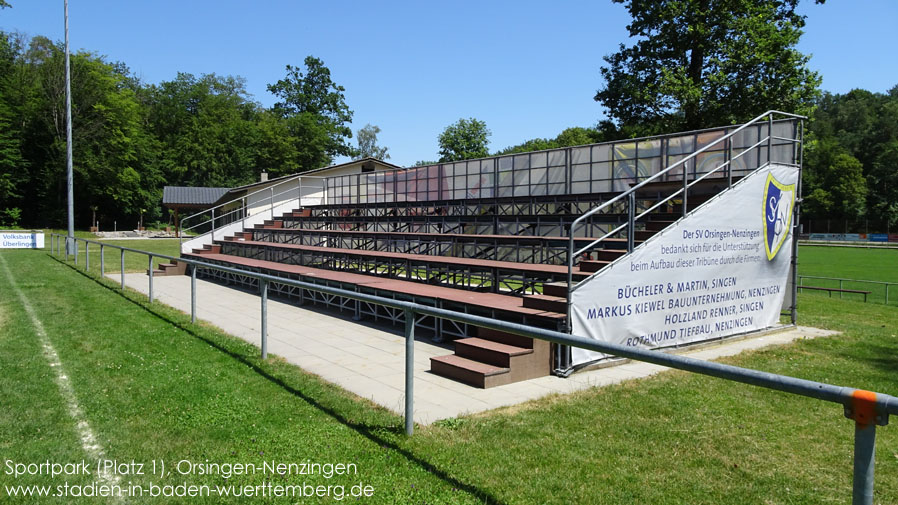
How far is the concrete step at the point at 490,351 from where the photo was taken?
6453mm

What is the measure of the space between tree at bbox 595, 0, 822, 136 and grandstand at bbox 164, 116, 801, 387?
12153 mm

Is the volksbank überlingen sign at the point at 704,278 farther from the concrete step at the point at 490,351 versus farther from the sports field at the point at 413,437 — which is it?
the sports field at the point at 413,437

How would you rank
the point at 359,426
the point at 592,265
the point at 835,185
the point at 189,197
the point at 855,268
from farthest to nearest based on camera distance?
1. the point at 835,185
2. the point at 189,197
3. the point at 855,268
4. the point at 592,265
5. the point at 359,426

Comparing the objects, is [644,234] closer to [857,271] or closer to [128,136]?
[857,271]

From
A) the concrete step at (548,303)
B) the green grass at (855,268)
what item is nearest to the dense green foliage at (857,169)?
the green grass at (855,268)

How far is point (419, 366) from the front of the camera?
23.7ft

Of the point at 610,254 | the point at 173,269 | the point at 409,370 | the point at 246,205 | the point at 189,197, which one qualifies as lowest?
the point at 173,269

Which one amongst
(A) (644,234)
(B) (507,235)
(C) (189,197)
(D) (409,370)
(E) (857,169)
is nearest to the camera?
(D) (409,370)

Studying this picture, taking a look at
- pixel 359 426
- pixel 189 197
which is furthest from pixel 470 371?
pixel 189 197

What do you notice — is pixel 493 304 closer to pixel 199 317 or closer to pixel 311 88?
pixel 199 317

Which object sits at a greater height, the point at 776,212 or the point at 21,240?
the point at 776,212

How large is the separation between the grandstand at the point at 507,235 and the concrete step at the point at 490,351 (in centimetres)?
2

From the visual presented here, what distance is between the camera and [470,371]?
6.36 metres

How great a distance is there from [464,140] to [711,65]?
35.3 m
